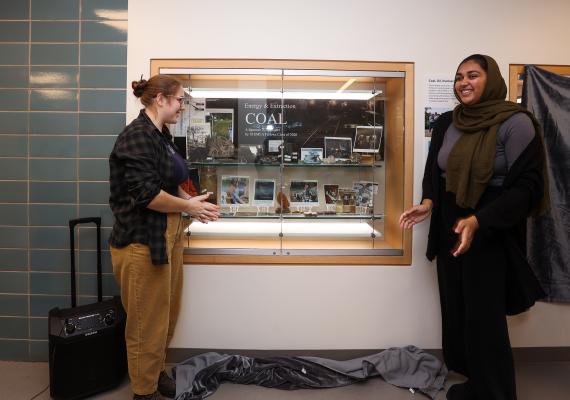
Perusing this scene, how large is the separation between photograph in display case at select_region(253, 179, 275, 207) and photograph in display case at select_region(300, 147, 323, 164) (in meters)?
0.27

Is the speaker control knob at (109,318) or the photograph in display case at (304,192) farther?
the photograph in display case at (304,192)

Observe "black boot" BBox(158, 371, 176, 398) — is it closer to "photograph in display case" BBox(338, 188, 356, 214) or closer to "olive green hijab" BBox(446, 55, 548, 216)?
"photograph in display case" BBox(338, 188, 356, 214)

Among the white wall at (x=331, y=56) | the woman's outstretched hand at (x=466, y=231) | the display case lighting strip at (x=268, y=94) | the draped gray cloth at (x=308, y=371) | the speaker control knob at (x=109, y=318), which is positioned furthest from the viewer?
the display case lighting strip at (x=268, y=94)

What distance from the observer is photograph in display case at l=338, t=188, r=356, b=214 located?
266cm

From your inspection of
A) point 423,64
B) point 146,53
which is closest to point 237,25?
point 146,53

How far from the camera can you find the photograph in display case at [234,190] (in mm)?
2619

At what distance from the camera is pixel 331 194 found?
268 cm

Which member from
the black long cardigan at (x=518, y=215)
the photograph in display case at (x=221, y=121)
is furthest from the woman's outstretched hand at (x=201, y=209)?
the black long cardigan at (x=518, y=215)

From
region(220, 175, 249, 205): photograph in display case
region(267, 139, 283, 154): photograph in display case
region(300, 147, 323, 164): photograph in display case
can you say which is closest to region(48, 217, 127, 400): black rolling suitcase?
region(220, 175, 249, 205): photograph in display case

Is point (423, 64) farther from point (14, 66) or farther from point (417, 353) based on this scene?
point (14, 66)

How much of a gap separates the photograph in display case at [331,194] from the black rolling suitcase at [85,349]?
150 centimetres

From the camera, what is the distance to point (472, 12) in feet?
7.90

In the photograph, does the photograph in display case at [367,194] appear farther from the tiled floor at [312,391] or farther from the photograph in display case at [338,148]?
the tiled floor at [312,391]

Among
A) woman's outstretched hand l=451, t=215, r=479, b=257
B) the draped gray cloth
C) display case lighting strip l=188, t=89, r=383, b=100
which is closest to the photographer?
woman's outstretched hand l=451, t=215, r=479, b=257
